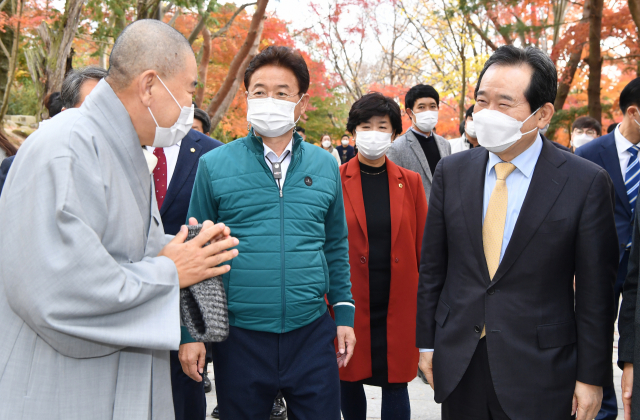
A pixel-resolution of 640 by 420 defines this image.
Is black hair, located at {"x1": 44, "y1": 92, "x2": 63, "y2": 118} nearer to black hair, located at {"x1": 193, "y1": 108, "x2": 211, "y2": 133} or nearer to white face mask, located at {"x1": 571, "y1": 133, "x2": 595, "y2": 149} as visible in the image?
black hair, located at {"x1": 193, "y1": 108, "x2": 211, "y2": 133}

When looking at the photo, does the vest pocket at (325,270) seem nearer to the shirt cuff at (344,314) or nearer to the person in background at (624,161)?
the shirt cuff at (344,314)

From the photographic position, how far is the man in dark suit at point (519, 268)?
2.06 m

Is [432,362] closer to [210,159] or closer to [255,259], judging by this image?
[255,259]

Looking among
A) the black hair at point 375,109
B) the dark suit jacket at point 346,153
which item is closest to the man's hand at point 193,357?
the black hair at point 375,109

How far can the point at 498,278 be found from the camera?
2.12m

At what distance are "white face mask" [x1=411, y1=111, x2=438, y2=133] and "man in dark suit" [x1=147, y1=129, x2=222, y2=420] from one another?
8.46 feet

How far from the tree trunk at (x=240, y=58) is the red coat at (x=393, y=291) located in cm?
658

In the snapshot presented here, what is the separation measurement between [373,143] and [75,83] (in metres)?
1.81

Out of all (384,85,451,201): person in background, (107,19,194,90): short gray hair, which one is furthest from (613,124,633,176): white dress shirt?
(107,19,194,90): short gray hair

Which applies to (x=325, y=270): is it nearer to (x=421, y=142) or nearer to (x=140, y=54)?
(x=140, y=54)

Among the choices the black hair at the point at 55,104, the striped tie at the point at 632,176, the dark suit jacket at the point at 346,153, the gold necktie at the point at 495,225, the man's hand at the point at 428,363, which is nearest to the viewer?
the gold necktie at the point at 495,225

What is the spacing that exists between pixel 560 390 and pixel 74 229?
1800 mm

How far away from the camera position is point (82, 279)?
1.42 meters

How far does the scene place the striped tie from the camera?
3.64 meters
